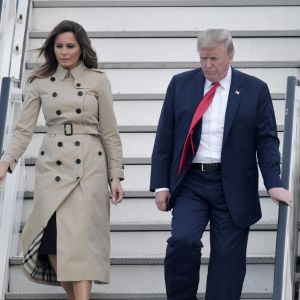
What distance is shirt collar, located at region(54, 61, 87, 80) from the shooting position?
5.65 metres

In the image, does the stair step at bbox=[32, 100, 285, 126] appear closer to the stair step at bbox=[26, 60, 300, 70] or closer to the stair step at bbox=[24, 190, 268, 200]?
the stair step at bbox=[26, 60, 300, 70]

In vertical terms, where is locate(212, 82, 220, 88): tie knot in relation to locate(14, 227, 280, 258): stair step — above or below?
above

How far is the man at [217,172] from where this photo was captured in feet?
17.1

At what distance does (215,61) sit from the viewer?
521 centimetres

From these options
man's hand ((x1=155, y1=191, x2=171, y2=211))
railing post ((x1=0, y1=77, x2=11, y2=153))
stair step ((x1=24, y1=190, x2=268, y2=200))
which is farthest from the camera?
stair step ((x1=24, y1=190, x2=268, y2=200))

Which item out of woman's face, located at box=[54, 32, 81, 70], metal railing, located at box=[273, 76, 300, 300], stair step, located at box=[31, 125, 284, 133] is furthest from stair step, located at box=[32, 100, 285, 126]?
woman's face, located at box=[54, 32, 81, 70]

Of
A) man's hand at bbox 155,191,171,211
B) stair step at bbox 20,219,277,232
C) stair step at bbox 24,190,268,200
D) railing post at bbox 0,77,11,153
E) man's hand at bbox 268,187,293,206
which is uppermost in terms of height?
railing post at bbox 0,77,11,153

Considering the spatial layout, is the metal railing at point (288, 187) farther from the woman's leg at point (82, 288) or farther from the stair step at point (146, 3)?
the stair step at point (146, 3)

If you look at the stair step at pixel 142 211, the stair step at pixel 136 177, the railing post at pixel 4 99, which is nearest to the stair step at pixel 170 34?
the stair step at pixel 136 177

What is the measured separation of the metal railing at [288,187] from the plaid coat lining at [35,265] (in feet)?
4.15

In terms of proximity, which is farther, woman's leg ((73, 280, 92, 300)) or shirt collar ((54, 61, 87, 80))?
shirt collar ((54, 61, 87, 80))

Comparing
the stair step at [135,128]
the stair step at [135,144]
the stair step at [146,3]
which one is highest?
the stair step at [146,3]

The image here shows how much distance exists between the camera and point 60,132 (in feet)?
18.4

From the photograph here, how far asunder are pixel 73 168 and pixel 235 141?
90cm
